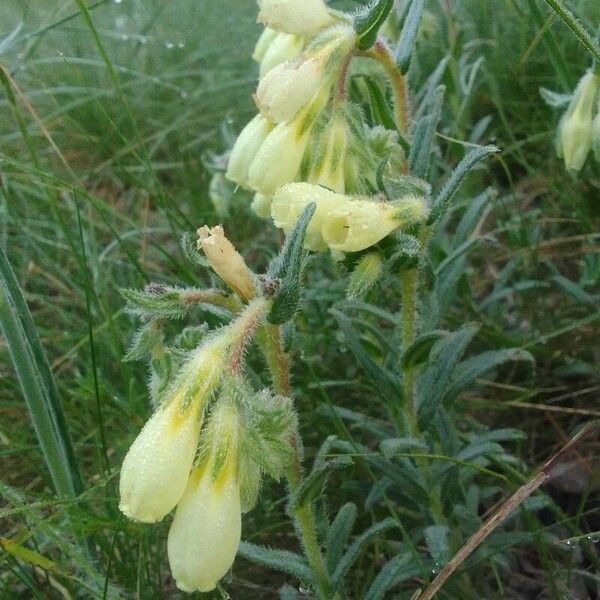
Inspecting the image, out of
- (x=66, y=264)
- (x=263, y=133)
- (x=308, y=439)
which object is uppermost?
(x=263, y=133)

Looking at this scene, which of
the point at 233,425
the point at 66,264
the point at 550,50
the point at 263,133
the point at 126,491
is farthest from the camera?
the point at 66,264

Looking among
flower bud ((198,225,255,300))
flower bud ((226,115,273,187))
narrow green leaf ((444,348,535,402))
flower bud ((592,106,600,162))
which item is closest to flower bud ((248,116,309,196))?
flower bud ((226,115,273,187))

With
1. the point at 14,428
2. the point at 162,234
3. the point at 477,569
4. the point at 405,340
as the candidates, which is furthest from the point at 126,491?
the point at 162,234

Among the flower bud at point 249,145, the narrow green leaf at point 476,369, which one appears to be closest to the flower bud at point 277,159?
the flower bud at point 249,145

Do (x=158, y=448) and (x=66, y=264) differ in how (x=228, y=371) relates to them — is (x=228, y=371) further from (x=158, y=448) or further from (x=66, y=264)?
(x=66, y=264)

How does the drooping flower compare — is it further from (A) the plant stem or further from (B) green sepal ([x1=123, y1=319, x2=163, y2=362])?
(B) green sepal ([x1=123, y1=319, x2=163, y2=362])

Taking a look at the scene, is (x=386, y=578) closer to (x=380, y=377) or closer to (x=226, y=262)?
(x=380, y=377)
